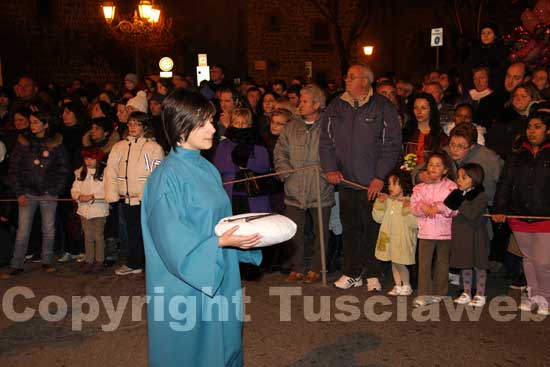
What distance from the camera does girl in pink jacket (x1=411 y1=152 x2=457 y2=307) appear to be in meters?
6.88

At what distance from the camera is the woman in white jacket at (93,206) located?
8.80 m

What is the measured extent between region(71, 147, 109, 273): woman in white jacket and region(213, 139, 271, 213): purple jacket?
1.64m

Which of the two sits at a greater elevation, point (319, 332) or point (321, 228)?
point (321, 228)

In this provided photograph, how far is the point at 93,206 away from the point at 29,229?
33.8 inches

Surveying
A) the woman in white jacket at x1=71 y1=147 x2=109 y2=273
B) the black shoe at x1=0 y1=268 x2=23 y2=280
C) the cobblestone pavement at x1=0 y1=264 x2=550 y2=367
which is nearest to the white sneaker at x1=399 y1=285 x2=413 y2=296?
the cobblestone pavement at x1=0 y1=264 x2=550 y2=367

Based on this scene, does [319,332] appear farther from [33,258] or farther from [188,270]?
[33,258]

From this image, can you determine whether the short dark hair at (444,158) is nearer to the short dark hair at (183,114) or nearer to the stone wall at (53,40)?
the short dark hair at (183,114)

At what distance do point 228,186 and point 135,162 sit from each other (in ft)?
3.84

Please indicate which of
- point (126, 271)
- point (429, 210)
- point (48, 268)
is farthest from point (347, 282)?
point (48, 268)

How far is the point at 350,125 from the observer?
24.7 feet

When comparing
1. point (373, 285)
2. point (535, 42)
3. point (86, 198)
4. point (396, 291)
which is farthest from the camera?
point (535, 42)

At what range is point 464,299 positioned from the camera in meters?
6.98

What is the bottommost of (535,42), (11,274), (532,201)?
(11,274)

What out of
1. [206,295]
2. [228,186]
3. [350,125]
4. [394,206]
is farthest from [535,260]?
[206,295]
